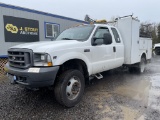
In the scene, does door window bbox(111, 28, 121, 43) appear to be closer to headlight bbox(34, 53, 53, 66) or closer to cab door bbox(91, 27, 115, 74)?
cab door bbox(91, 27, 115, 74)

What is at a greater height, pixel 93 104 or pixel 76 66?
pixel 76 66

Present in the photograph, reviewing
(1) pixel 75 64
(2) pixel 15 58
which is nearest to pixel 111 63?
(1) pixel 75 64

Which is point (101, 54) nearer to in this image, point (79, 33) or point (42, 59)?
point (79, 33)

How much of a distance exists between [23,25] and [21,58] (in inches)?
232

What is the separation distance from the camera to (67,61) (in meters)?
4.13

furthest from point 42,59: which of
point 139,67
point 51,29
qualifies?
point 51,29

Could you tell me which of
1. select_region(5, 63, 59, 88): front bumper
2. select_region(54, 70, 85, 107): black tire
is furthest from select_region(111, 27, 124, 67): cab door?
select_region(5, 63, 59, 88): front bumper

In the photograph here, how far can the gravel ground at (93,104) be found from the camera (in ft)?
12.3

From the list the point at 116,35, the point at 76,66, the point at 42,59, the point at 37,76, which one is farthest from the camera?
the point at 116,35

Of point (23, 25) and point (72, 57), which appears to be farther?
point (23, 25)

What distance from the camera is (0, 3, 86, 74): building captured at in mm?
8430

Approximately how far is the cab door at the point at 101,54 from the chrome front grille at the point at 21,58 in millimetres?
1789

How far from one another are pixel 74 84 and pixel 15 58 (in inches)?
59.0

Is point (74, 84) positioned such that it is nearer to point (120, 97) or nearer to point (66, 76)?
point (66, 76)
